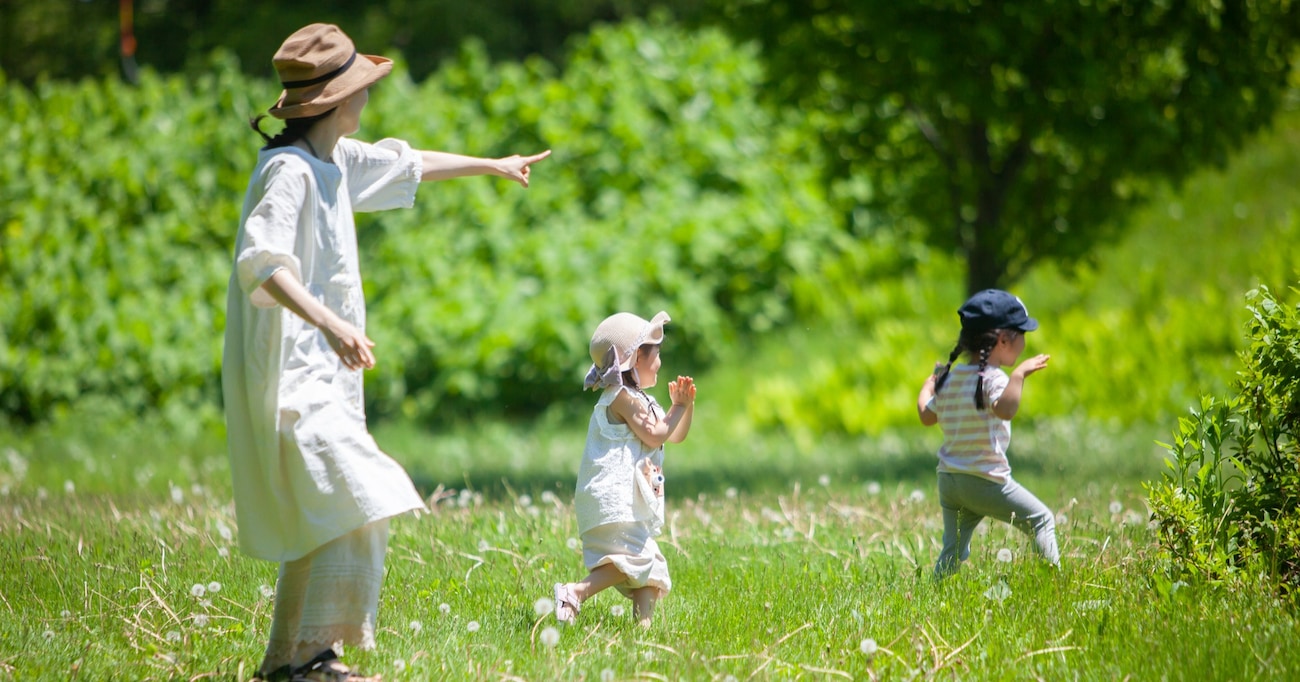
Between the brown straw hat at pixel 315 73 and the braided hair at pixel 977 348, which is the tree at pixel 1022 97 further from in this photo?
the brown straw hat at pixel 315 73

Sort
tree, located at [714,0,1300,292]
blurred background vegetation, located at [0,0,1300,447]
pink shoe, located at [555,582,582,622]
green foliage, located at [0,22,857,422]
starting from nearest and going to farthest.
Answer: pink shoe, located at [555,582,582,622]
tree, located at [714,0,1300,292]
blurred background vegetation, located at [0,0,1300,447]
green foliage, located at [0,22,857,422]

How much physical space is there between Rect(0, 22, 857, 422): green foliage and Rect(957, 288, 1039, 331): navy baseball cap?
247 inches

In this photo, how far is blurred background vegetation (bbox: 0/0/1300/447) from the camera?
7066 millimetres

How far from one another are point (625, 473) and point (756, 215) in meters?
7.91

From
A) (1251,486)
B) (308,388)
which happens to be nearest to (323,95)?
(308,388)

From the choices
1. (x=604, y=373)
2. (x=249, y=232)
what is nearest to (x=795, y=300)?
(x=604, y=373)

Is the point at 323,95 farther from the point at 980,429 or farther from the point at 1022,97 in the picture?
the point at 1022,97

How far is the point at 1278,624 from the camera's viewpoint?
3.41 m

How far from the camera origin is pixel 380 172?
143 inches

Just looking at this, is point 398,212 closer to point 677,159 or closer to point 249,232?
point 677,159

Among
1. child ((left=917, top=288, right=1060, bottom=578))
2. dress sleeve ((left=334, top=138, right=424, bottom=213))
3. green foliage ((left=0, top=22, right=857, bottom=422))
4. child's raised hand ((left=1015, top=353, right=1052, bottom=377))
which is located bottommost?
green foliage ((left=0, top=22, right=857, bottom=422))

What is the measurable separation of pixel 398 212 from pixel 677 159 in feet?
9.75

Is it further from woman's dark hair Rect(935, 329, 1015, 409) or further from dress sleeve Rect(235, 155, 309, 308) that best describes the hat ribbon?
woman's dark hair Rect(935, 329, 1015, 409)

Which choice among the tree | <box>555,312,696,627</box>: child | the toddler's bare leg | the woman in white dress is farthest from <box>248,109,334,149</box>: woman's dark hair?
the tree
